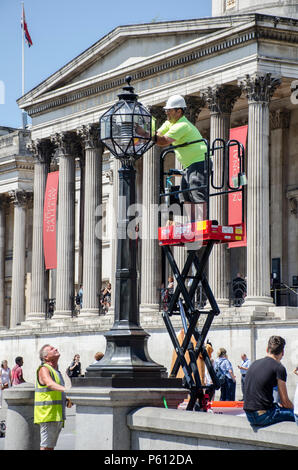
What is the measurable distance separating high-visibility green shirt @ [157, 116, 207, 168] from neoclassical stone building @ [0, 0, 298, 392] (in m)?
19.4

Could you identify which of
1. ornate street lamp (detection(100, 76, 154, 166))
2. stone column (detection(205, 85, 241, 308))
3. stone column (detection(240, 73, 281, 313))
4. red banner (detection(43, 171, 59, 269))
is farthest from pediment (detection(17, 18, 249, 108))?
ornate street lamp (detection(100, 76, 154, 166))

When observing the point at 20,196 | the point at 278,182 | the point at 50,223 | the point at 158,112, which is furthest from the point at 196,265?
the point at 20,196

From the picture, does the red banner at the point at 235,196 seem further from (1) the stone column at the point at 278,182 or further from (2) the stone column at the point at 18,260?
(2) the stone column at the point at 18,260

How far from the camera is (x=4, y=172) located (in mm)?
63938

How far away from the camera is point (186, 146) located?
1579cm

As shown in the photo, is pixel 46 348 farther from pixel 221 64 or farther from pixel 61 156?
pixel 61 156

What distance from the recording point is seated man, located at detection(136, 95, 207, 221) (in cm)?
1558

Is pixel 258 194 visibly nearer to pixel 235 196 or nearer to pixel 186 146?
pixel 235 196

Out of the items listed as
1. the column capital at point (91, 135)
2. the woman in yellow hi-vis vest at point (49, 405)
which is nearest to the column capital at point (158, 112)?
the column capital at point (91, 135)

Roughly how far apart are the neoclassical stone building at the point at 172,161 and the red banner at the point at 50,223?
77cm

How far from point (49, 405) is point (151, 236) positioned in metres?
28.9

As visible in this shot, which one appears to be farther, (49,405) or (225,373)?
(225,373)

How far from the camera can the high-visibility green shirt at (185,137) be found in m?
15.6
